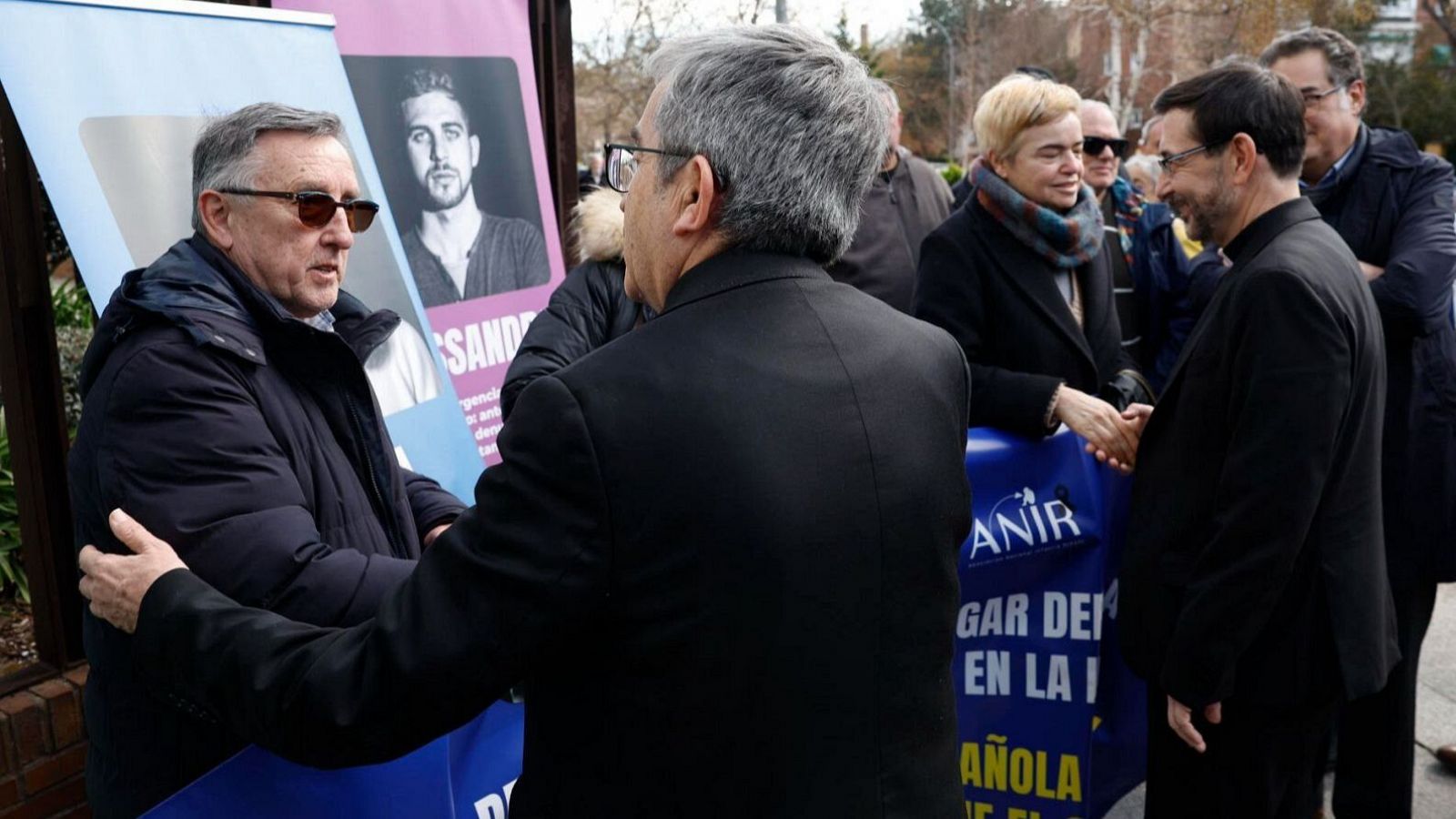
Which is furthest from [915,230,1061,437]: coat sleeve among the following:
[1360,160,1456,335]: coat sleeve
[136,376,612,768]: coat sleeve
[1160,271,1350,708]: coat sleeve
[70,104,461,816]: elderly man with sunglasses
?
[136,376,612,768]: coat sleeve

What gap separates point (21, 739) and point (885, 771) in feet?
7.79

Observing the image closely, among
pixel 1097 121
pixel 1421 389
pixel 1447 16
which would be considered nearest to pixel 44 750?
pixel 1421 389

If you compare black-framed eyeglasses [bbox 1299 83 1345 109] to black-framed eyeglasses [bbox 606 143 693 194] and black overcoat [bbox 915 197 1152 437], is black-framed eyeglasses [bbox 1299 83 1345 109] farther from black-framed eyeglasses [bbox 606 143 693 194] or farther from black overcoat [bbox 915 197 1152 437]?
black-framed eyeglasses [bbox 606 143 693 194]

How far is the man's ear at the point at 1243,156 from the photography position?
8.39ft

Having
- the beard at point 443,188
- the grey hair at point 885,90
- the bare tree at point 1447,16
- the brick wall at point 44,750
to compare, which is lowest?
the brick wall at point 44,750

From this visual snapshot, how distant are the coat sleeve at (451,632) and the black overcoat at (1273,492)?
1546 mm

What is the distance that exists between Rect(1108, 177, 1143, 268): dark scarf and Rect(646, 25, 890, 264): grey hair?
304 cm

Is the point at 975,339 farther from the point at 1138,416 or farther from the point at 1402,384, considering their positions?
the point at 1402,384

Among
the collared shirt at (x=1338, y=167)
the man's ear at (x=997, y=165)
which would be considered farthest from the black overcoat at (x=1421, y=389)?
the man's ear at (x=997, y=165)

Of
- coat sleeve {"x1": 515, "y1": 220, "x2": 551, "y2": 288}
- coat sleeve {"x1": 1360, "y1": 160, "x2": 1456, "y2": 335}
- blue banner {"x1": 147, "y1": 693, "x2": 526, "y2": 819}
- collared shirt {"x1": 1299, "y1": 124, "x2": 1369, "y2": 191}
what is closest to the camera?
blue banner {"x1": 147, "y1": 693, "x2": 526, "y2": 819}

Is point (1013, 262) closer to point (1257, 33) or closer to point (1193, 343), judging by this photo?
point (1193, 343)

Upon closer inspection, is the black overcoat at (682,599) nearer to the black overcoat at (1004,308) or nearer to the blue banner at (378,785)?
the blue banner at (378,785)

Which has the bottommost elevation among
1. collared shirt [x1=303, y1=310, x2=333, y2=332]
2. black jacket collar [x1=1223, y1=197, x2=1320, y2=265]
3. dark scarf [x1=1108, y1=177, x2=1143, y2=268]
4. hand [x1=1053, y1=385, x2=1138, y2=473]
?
hand [x1=1053, y1=385, x2=1138, y2=473]

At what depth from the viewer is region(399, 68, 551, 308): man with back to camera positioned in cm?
393
